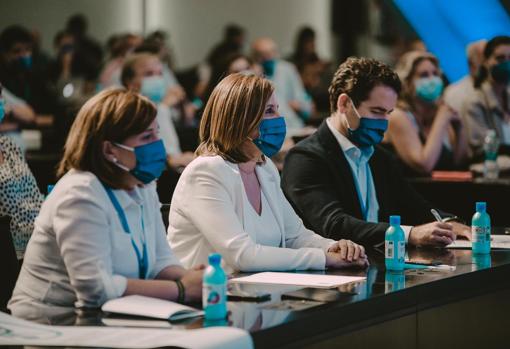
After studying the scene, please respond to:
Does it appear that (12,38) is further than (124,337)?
Yes

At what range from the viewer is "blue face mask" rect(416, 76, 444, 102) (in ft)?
21.9

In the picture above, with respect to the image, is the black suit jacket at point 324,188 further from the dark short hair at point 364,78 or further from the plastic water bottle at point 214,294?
the plastic water bottle at point 214,294

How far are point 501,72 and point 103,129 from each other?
4.95 metres

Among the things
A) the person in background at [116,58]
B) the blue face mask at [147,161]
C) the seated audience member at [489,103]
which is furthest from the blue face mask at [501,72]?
the blue face mask at [147,161]

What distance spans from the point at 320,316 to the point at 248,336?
32 cm

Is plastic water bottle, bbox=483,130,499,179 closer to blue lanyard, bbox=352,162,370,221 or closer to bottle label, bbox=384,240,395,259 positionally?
blue lanyard, bbox=352,162,370,221

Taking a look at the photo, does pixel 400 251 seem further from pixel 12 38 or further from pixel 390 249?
pixel 12 38

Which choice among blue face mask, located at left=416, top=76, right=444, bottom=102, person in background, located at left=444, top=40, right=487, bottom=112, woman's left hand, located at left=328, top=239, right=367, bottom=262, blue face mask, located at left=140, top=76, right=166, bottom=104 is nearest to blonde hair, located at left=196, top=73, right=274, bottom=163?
woman's left hand, located at left=328, top=239, right=367, bottom=262

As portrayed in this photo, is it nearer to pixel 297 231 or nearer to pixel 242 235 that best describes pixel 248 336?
pixel 242 235

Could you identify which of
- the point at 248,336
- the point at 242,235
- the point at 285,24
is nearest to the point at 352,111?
the point at 242,235

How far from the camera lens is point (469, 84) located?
7461 mm

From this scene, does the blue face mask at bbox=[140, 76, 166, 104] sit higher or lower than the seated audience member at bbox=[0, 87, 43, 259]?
higher

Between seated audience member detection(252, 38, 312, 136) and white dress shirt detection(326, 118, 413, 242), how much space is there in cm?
646

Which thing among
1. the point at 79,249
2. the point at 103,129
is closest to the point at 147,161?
the point at 103,129
